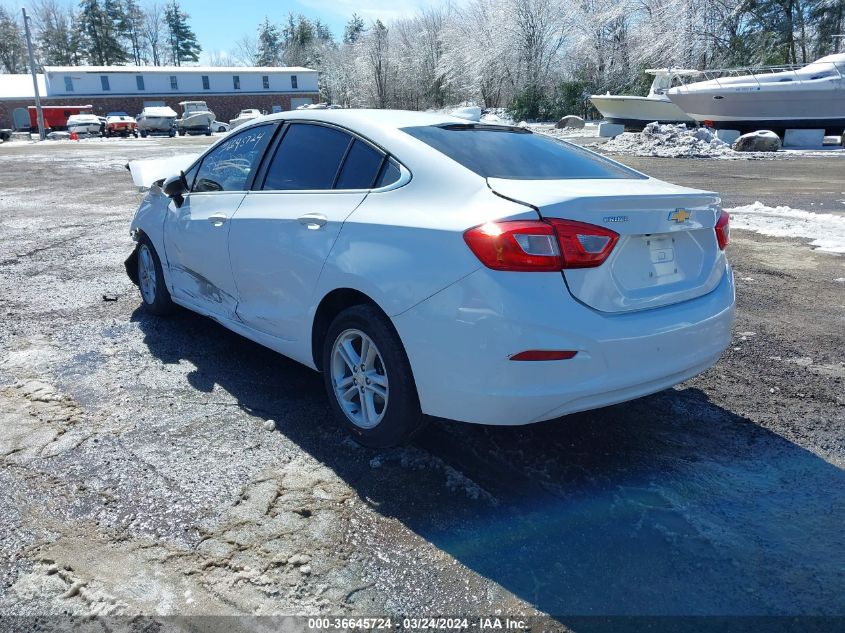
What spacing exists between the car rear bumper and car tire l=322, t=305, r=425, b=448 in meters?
0.11

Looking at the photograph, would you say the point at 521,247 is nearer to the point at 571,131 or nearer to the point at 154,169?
the point at 154,169

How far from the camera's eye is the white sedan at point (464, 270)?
2.73 metres

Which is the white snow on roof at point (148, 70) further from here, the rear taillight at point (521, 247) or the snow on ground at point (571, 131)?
the rear taillight at point (521, 247)

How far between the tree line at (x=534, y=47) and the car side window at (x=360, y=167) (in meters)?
38.4

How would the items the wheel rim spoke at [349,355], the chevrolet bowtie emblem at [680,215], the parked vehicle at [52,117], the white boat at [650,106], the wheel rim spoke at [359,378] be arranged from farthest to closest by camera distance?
the parked vehicle at [52,117]
the white boat at [650,106]
the wheel rim spoke at [349,355]
the wheel rim spoke at [359,378]
the chevrolet bowtie emblem at [680,215]

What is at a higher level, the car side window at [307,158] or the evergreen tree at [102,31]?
the evergreen tree at [102,31]

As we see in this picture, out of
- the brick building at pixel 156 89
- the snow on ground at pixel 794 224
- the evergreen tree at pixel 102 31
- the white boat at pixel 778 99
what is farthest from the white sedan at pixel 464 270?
the evergreen tree at pixel 102 31

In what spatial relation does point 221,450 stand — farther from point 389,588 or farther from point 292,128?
point 292,128

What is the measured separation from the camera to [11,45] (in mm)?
82000

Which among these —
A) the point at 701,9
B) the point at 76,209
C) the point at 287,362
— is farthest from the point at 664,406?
the point at 701,9

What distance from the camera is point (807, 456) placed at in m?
3.34

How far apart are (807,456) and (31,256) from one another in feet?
27.3

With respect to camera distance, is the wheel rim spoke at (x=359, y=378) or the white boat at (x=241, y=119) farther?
the white boat at (x=241, y=119)

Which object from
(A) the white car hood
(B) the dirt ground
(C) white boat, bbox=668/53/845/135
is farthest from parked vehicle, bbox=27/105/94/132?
(B) the dirt ground
